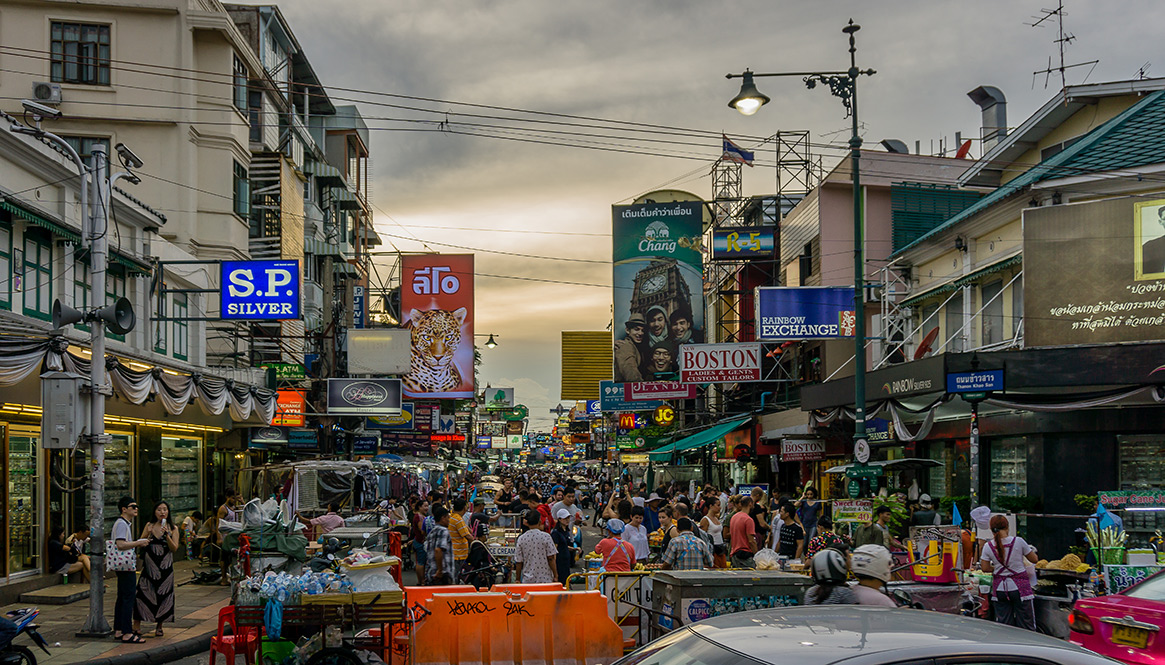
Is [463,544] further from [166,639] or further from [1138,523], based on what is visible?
[1138,523]

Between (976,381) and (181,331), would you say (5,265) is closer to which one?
(181,331)

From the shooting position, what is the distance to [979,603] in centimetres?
1225

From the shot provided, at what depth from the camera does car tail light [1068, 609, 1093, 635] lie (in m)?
9.10

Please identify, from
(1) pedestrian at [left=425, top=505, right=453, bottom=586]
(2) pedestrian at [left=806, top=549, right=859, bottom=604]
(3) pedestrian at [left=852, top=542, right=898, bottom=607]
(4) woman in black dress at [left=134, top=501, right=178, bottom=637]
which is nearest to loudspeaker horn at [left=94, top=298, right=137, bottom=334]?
(4) woman in black dress at [left=134, top=501, right=178, bottom=637]

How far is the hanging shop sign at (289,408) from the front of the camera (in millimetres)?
32781

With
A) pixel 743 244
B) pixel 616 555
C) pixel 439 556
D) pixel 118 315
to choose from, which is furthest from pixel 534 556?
pixel 743 244

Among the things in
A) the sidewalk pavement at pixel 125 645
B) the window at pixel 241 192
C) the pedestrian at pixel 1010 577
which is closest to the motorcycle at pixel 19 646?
the sidewalk pavement at pixel 125 645

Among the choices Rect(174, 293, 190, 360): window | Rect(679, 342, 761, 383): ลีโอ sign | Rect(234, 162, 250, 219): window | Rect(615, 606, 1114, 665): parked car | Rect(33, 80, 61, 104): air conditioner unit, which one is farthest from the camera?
Rect(679, 342, 761, 383): ลีโอ sign

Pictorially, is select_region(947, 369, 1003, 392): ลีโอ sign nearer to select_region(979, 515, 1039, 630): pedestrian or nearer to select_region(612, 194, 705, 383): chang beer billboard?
select_region(979, 515, 1039, 630): pedestrian

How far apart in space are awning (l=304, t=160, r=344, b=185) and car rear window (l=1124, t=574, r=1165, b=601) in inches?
1899

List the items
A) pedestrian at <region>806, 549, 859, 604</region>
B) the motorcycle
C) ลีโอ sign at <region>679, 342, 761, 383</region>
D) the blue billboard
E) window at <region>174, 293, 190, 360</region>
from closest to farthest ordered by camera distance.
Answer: pedestrian at <region>806, 549, 859, 604</region>, the motorcycle, window at <region>174, 293, 190, 360</region>, the blue billboard, ลีโอ sign at <region>679, 342, 761, 383</region>

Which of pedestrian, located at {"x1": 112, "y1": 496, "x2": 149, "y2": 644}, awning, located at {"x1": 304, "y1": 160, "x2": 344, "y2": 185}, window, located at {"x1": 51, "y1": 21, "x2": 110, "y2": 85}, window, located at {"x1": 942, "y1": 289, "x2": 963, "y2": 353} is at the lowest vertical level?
pedestrian, located at {"x1": 112, "y1": 496, "x2": 149, "y2": 644}

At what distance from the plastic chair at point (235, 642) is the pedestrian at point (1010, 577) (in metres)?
7.98

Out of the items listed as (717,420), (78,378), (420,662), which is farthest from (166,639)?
(717,420)
